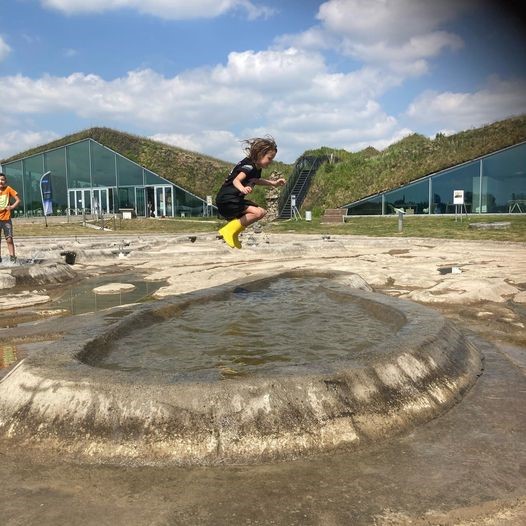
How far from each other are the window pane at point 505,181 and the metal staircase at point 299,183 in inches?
488

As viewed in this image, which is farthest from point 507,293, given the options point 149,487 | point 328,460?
point 149,487

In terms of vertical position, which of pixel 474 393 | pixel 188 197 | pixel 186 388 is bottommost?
pixel 474 393

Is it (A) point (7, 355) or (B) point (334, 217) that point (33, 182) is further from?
(A) point (7, 355)

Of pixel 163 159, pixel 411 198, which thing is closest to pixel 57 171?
pixel 163 159

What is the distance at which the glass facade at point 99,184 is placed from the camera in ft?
137

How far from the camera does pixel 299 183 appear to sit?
1580 inches

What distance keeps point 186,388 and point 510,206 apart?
31.3 meters

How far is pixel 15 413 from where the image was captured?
9.37 ft

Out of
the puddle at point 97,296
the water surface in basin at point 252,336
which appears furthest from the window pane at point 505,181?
A: the water surface in basin at point 252,336

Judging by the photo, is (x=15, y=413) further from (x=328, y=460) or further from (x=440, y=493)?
(x=440, y=493)

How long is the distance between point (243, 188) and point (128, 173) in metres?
39.0

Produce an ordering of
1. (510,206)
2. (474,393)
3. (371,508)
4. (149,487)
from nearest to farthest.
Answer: (371,508), (149,487), (474,393), (510,206)

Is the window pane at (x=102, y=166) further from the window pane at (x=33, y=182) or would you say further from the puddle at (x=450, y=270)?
the puddle at (x=450, y=270)

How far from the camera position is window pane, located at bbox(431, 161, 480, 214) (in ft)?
103
